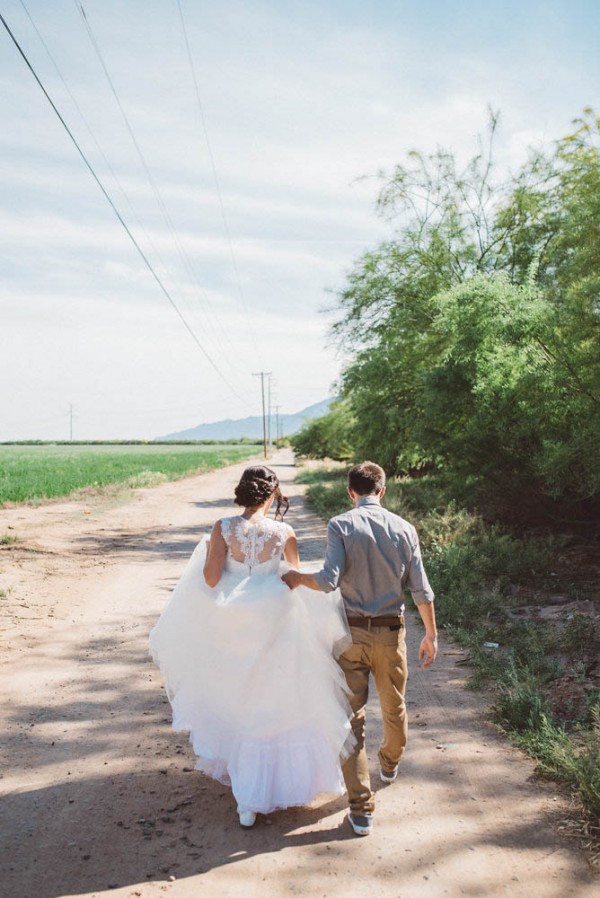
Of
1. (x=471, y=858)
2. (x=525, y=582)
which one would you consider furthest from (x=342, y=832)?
(x=525, y=582)

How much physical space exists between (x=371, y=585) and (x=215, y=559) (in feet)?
3.12

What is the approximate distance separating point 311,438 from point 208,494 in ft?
115

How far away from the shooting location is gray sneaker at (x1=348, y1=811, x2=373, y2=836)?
3.89 meters

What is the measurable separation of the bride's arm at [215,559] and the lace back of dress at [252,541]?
31 millimetres

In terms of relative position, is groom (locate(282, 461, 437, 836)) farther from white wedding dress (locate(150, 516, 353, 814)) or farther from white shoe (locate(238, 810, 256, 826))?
white shoe (locate(238, 810, 256, 826))

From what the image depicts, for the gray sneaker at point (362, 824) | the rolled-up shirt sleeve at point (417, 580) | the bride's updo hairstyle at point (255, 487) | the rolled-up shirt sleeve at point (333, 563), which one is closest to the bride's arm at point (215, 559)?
the bride's updo hairstyle at point (255, 487)

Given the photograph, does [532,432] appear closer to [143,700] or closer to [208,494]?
[143,700]

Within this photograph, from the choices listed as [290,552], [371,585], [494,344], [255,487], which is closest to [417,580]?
[371,585]

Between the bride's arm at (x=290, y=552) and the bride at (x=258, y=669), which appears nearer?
the bride at (x=258, y=669)

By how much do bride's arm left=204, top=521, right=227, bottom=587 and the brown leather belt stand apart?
2.75 feet

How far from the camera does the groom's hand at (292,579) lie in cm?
415

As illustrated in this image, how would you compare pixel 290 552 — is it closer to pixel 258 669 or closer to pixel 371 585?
pixel 371 585

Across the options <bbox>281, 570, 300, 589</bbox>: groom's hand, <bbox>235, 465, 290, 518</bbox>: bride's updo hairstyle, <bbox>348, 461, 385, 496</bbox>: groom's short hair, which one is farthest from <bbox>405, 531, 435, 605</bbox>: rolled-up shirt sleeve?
<bbox>235, 465, 290, 518</bbox>: bride's updo hairstyle

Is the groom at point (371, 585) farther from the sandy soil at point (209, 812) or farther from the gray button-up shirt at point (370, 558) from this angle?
the sandy soil at point (209, 812)
